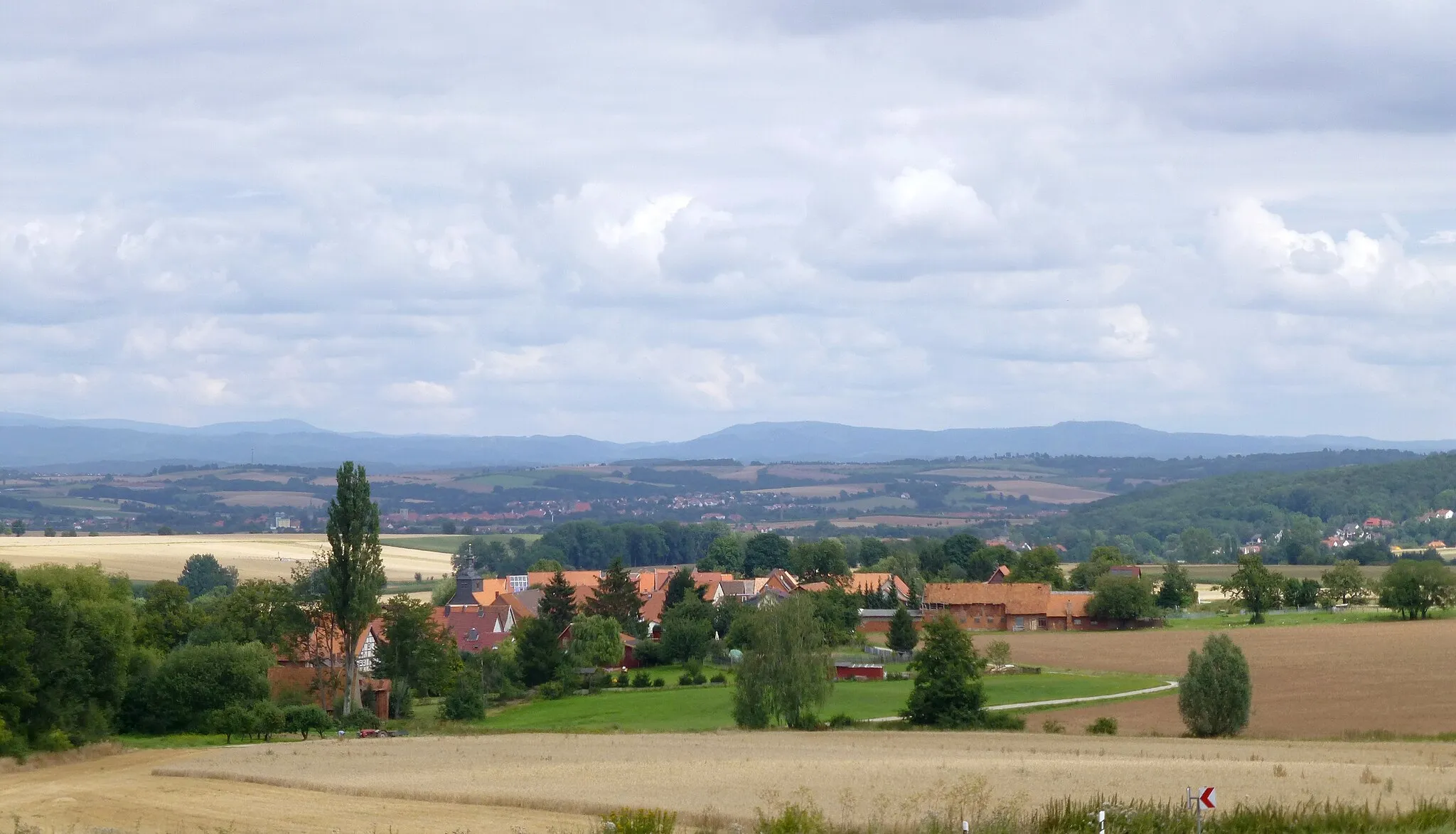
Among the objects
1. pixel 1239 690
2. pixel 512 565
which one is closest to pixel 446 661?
pixel 1239 690

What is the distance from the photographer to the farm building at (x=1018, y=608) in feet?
374

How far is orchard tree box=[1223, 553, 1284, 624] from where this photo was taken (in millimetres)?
108688

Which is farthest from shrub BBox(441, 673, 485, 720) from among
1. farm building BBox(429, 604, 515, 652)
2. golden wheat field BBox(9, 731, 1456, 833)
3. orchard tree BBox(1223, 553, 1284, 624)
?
orchard tree BBox(1223, 553, 1284, 624)

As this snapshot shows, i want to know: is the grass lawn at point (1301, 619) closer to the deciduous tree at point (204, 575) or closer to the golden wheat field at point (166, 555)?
the golden wheat field at point (166, 555)

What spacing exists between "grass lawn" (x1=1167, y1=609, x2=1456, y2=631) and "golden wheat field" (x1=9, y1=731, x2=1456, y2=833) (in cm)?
6035

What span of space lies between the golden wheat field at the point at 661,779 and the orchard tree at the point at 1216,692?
3291 mm

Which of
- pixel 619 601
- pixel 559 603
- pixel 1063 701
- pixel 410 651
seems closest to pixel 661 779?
pixel 1063 701

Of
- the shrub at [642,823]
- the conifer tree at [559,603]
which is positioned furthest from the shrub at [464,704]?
the shrub at [642,823]

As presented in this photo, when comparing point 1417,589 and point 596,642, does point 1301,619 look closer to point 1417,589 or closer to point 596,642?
point 1417,589

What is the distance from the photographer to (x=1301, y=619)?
4215 inches

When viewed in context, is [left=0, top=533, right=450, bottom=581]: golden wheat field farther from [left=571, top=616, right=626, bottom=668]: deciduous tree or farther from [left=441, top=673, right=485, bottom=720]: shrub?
[left=441, top=673, right=485, bottom=720]: shrub

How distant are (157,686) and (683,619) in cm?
3917

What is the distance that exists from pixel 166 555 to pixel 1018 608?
96619 mm

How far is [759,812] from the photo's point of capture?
25.4 m
